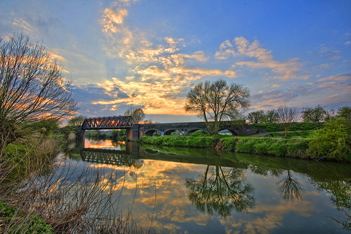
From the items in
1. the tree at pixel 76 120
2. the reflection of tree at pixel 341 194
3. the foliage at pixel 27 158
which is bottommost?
the reflection of tree at pixel 341 194

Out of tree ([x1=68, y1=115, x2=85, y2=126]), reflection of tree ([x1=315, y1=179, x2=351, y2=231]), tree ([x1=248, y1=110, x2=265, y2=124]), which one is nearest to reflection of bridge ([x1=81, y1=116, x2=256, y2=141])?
tree ([x1=68, y1=115, x2=85, y2=126])

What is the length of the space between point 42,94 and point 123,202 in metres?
5.78

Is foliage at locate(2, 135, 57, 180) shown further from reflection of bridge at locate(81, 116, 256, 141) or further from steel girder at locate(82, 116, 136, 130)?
steel girder at locate(82, 116, 136, 130)

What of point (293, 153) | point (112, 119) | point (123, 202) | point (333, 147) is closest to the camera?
point (123, 202)

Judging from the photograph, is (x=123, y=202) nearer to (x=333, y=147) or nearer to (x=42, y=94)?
(x=42, y=94)

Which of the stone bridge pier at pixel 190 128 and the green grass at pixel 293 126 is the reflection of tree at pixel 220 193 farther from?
the green grass at pixel 293 126

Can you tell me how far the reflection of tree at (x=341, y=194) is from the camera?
5740mm

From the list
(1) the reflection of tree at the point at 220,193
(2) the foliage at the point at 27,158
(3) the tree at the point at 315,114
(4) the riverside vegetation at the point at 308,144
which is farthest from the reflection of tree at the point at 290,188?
(3) the tree at the point at 315,114

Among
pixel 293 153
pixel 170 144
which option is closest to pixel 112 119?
pixel 170 144

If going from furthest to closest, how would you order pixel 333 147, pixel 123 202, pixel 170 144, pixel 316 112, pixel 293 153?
1. pixel 316 112
2. pixel 170 144
3. pixel 293 153
4. pixel 333 147
5. pixel 123 202

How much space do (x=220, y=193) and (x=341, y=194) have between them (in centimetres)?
507

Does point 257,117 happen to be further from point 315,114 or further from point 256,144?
point 256,144

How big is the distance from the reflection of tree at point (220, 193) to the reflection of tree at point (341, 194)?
9.01ft

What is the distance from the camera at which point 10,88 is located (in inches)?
280
